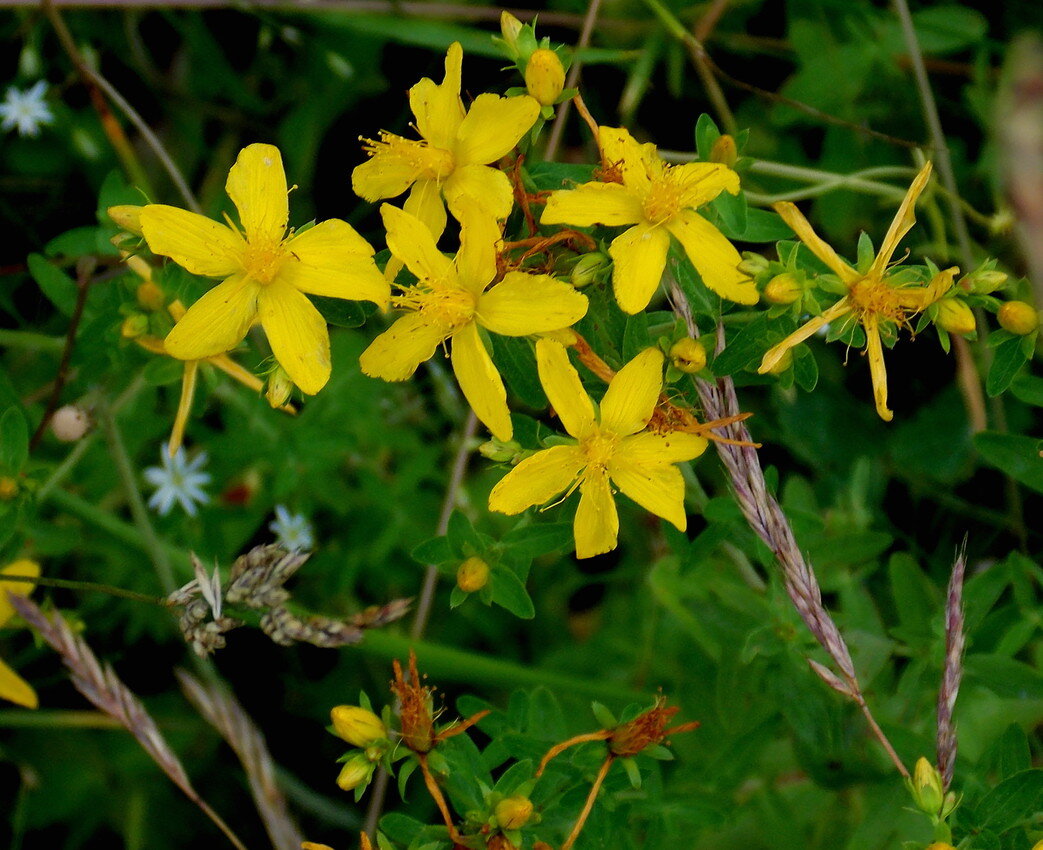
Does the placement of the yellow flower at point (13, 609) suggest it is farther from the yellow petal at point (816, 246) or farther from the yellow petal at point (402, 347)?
the yellow petal at point (816, 246)

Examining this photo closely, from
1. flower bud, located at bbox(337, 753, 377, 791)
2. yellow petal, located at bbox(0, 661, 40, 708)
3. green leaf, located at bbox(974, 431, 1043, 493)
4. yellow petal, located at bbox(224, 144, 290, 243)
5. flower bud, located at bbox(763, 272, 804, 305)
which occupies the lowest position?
yellow petal, located at bbox(0, 661, 40, 708)

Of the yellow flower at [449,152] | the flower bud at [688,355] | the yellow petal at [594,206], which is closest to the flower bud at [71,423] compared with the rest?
the yellow flower at [449,152]

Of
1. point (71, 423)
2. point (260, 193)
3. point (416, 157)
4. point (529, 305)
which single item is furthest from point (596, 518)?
point (71, 423)

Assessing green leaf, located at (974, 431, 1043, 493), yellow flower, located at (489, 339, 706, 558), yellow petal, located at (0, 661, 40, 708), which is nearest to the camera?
yellow flower, located at (489, 339, 706, 558)

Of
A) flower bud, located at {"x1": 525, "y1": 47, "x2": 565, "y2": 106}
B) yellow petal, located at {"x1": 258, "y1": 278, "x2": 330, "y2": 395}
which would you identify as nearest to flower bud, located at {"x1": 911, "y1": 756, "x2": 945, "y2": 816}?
yellow petal, located at {"x1": 258, "y1": 278, "x2": 330, "y2": 395}

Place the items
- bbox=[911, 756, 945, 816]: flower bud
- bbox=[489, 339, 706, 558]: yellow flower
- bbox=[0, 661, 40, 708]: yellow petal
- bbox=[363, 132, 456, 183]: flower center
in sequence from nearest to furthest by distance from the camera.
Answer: bbox=[911, 756, 945, 816]: flower bud → bbox=[489, 339, 706, 558]: yellow flower → bbox=[363, 132, 456, 183]: flower center → bbox=[0, 661, 40, 708]: yellow petal

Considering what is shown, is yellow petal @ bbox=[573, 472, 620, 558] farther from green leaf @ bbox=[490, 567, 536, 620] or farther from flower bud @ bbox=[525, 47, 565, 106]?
flower bud @ bbox=[525, 47, 565, 106]

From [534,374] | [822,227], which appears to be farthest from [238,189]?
[822,227]
